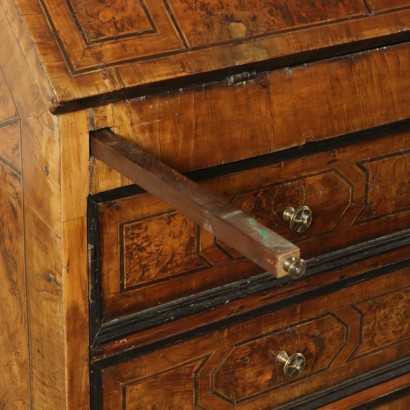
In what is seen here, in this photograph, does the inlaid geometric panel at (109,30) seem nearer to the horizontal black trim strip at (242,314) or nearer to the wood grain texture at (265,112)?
the wood grain texture at (265,112)

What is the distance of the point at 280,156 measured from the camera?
1544 mm

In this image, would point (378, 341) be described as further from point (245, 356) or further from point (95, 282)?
point (95, 282)

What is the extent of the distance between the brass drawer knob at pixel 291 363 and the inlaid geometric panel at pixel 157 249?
0.81 feet

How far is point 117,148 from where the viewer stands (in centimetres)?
132

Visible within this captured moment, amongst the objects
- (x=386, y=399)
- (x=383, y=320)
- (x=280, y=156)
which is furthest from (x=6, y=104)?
(x=386, y=399)

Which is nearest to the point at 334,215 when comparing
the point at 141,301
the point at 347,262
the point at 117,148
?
the point at 347,262

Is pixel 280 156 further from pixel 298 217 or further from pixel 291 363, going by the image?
pixel 291 363

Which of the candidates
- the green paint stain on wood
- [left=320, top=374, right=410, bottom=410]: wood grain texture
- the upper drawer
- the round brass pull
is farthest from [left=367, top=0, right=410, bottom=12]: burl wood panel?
[left=320, top=374, right=410, bottom=410]: wood grain texture

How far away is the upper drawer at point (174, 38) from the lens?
4.35ft

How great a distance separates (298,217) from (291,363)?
251mm

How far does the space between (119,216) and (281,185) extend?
270 millimetres

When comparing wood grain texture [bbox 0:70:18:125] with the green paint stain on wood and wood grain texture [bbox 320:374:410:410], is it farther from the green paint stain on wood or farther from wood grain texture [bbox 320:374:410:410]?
wood grain texture [bbox 320:374:410:410]

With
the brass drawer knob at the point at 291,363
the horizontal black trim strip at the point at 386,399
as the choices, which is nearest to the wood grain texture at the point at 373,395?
the horizontal black trim strip at the point at 386,399

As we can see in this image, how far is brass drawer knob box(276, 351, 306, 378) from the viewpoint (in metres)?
1.67
